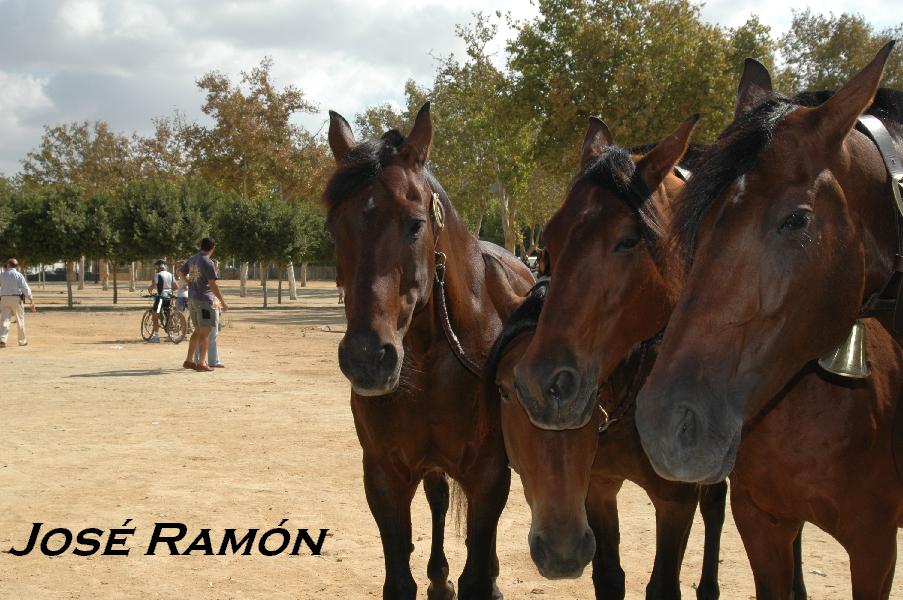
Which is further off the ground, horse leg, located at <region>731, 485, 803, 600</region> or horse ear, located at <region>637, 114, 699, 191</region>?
horse ear, located at <region>637, 114, 699, 191</region>

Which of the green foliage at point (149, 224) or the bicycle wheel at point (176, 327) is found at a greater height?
the green foliage at point (149, 224)

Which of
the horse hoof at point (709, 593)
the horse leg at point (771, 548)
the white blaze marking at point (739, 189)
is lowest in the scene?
the horse hoof at point (709, 593)

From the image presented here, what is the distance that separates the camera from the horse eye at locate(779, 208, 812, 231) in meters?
1.85

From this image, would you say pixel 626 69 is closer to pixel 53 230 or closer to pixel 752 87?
pixel 752 87

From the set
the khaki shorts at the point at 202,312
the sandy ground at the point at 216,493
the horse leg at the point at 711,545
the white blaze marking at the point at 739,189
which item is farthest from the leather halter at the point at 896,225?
the khaki shorts at the point at 202,312

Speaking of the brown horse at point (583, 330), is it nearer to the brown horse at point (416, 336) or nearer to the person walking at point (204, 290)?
the brown horse at point (416, 336)

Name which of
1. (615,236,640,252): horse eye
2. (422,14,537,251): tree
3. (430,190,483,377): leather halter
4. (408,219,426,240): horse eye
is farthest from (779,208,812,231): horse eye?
(422,14,537,251): tree

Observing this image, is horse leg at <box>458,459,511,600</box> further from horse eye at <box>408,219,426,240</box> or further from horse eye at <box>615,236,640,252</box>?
horse eye at <box>615,236,640,252</box>

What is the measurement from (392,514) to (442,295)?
41.6 inches

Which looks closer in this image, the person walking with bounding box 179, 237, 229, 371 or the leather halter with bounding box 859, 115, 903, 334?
the leather halter with bounding box 859, 115, 903, 334

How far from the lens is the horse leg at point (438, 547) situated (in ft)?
15.2

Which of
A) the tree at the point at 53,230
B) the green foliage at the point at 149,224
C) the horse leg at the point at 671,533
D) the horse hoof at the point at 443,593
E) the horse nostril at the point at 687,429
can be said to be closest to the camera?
the horse nostril at the point at 687,429

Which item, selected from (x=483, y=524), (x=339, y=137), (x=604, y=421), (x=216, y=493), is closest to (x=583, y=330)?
(x=604, y=421)

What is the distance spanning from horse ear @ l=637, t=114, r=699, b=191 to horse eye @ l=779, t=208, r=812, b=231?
1.22 meters
